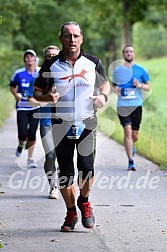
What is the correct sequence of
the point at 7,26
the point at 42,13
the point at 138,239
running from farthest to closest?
the point at 42,13
the point at 7,26
the point at 138,239

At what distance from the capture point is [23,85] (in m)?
14.7

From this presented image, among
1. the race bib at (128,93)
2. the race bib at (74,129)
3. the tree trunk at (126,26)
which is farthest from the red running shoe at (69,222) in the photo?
the tree trunk at (126,26)

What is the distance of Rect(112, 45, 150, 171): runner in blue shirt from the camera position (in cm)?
1438

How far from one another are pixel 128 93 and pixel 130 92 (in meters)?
0.04

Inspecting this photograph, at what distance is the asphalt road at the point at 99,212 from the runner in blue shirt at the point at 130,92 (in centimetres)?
67

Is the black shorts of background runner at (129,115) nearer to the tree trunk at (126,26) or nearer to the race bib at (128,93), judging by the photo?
the race bib at (128,93)

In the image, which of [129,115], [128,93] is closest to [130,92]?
[128,93]

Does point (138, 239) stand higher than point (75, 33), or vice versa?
point (75, 33)

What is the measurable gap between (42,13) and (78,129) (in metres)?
49.6

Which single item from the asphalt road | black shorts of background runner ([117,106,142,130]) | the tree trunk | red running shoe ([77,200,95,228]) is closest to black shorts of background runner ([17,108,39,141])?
the asphalt road

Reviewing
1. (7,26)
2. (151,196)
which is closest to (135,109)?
(151,196)

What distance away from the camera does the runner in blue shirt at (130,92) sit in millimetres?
14375

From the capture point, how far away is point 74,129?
28.1 ft

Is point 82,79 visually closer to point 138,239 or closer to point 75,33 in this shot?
point 75,33
